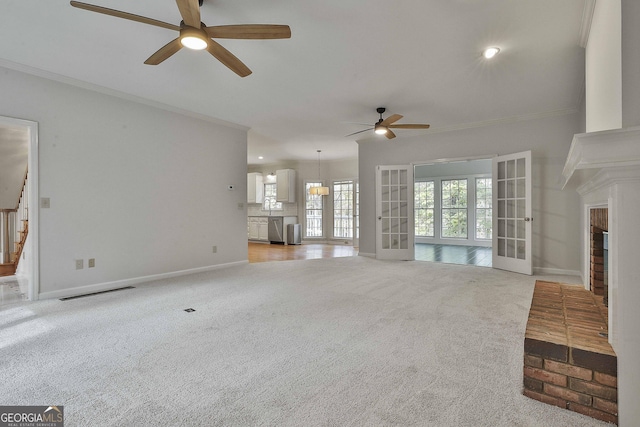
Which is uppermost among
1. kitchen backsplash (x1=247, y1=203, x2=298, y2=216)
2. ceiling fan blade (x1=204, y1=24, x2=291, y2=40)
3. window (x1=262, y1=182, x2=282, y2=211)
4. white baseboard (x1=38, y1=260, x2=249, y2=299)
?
A: ceiling fan blade (x1=204, y1=24, x2=291, y2=40)

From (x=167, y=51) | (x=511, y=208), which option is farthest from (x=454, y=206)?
(x=167, y=51)

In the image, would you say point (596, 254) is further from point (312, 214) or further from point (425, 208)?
point (312, 214)

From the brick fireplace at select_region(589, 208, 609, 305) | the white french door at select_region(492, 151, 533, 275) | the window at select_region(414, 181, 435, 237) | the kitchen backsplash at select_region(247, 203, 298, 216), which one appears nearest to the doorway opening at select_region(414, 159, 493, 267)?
the window at select_region(414, 181, 435, 237)

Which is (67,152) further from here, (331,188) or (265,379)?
(331,188)

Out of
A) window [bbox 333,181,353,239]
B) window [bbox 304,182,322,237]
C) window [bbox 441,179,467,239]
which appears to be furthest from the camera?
window [bbox 304,182,322,237]

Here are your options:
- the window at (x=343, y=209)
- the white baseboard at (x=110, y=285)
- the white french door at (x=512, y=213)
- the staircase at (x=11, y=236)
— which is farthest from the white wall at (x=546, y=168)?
the staircase at (x=11, y=236)

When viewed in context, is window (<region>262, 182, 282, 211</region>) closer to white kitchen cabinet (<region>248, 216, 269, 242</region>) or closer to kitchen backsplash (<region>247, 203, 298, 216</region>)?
kitchen backsplash (<region>247, 203, 298, 216</region>)

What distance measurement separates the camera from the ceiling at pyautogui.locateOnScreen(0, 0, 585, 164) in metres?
2.38

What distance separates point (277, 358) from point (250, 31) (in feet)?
7.32

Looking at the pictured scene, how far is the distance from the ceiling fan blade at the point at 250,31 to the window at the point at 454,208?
8.06 metres

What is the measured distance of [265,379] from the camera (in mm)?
1761

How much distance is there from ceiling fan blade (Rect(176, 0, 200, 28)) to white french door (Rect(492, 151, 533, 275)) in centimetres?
478

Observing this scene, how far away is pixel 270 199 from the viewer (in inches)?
405

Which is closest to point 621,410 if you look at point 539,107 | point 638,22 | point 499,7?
point 638,22
